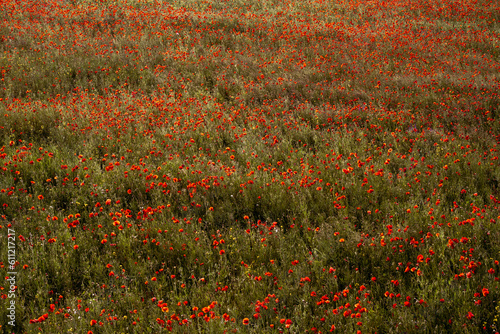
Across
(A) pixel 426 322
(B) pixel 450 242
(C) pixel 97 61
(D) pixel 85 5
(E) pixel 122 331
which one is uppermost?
(D) pixel 85 5

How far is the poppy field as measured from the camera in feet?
9.94

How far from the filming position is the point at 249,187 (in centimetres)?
472

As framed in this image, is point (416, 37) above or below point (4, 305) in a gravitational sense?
above

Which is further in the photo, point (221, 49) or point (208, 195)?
point (221, 49)

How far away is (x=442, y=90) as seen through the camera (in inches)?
316

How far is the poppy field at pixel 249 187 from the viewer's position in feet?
9.94

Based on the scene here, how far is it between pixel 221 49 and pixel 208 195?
7784 mm

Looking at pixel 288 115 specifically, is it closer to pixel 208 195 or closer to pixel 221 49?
pixel 208 195

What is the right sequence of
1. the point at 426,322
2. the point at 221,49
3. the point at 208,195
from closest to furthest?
the point at 426,322, the point at 208,195, the point at 221,49

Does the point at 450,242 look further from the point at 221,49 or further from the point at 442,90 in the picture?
the point at 221,49

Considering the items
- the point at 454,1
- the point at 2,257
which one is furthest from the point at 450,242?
the point at 454,1

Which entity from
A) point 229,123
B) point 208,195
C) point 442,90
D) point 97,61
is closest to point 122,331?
point 208,195

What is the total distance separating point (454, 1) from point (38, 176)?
18364 millimetres

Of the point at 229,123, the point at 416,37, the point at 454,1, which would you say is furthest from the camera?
the point at 454,1
